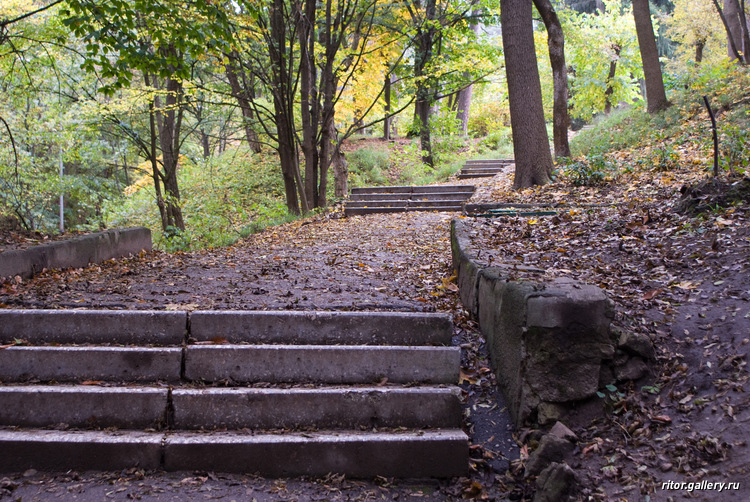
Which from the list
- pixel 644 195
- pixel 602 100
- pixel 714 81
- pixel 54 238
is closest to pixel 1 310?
pixel 54 238

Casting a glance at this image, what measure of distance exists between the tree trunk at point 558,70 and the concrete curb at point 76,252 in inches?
340

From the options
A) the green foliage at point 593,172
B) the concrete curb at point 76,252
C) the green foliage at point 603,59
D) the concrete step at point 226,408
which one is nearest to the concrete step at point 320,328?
the concrete step at point 226,408

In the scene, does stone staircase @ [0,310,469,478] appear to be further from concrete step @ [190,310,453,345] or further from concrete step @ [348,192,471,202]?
concrete step @ [348,192,471,202]

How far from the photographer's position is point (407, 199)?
47.1 ft

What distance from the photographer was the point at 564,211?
6.91m

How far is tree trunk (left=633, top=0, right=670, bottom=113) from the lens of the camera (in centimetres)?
1269

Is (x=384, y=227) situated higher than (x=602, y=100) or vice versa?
(x=602, y=100)

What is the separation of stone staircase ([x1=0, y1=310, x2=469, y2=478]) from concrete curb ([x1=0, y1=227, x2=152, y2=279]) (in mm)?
1974

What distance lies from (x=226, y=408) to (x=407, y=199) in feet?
36.7

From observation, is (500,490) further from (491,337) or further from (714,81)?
(714,81)

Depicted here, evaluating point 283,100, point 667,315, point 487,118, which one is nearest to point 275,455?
point 667,315

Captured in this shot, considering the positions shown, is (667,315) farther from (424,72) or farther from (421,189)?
(424,72)

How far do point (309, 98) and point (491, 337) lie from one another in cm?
1044

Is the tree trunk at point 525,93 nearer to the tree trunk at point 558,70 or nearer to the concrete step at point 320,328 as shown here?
the tree trunk at point 558,70
